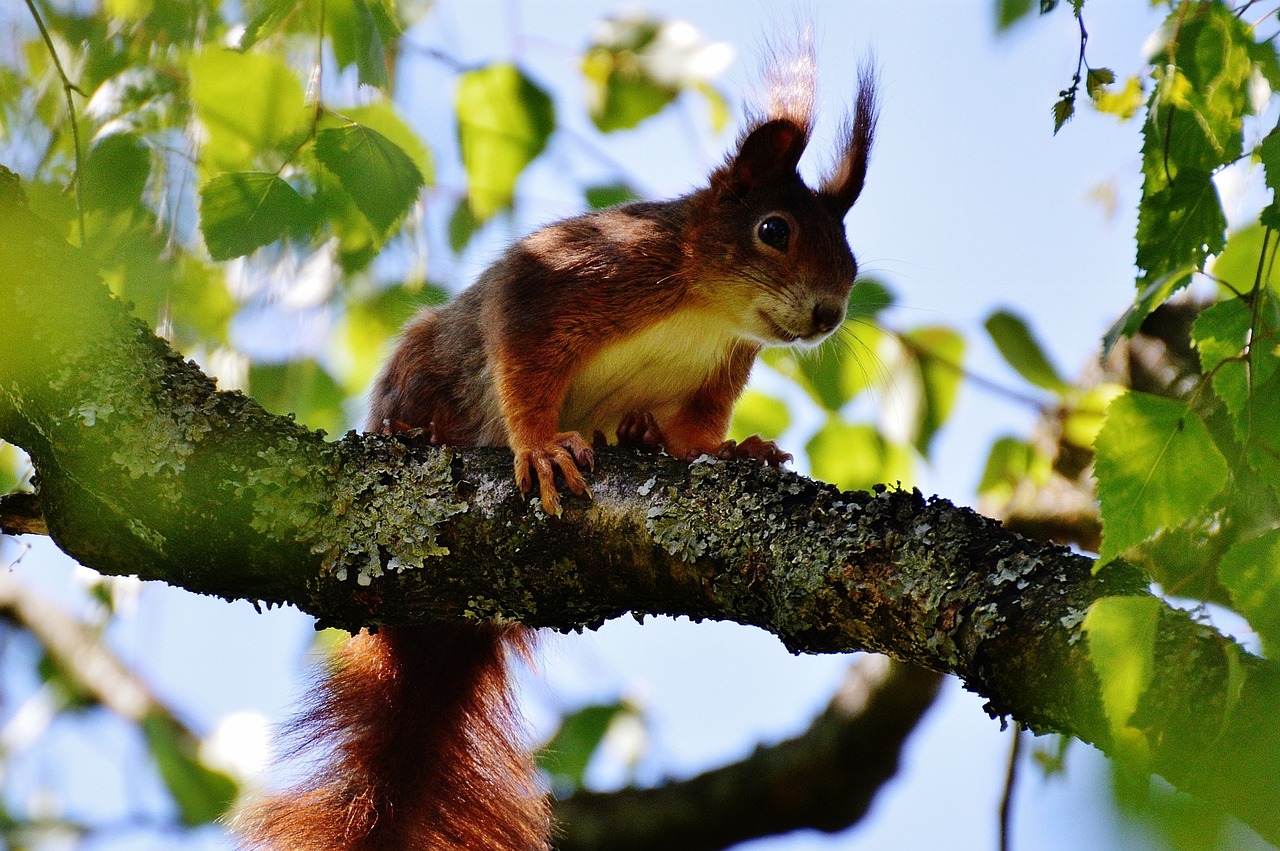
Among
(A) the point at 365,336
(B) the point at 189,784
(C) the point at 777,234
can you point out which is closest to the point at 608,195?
(C) the point at 777,234

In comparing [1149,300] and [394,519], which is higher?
[394,519]

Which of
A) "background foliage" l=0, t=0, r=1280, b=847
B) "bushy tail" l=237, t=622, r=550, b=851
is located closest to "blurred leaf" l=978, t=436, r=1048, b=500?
"background foliage" l=0, t=0, r=1280, b=847

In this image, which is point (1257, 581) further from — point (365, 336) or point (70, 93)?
point (365, 336)

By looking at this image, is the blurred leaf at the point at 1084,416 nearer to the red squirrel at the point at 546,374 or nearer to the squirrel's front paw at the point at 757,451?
the red squirrel at the point at 546,374

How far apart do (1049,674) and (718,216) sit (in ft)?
6.52

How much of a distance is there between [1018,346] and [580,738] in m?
1.76

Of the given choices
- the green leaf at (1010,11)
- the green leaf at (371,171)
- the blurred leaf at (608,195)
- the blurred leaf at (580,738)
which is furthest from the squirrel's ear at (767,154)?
the blurred leaf at (580,738)

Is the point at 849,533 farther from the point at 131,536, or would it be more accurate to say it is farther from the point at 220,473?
the point at 131,536

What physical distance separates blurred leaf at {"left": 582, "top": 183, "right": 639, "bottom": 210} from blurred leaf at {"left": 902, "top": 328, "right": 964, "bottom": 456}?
91 centimetres

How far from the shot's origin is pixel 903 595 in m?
1.57

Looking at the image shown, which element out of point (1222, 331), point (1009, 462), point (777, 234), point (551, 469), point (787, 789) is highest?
point (777, 234)

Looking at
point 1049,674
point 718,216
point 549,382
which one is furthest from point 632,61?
point 1049,674

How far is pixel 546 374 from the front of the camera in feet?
8.97

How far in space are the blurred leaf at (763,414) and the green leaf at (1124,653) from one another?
2454 millimetres
